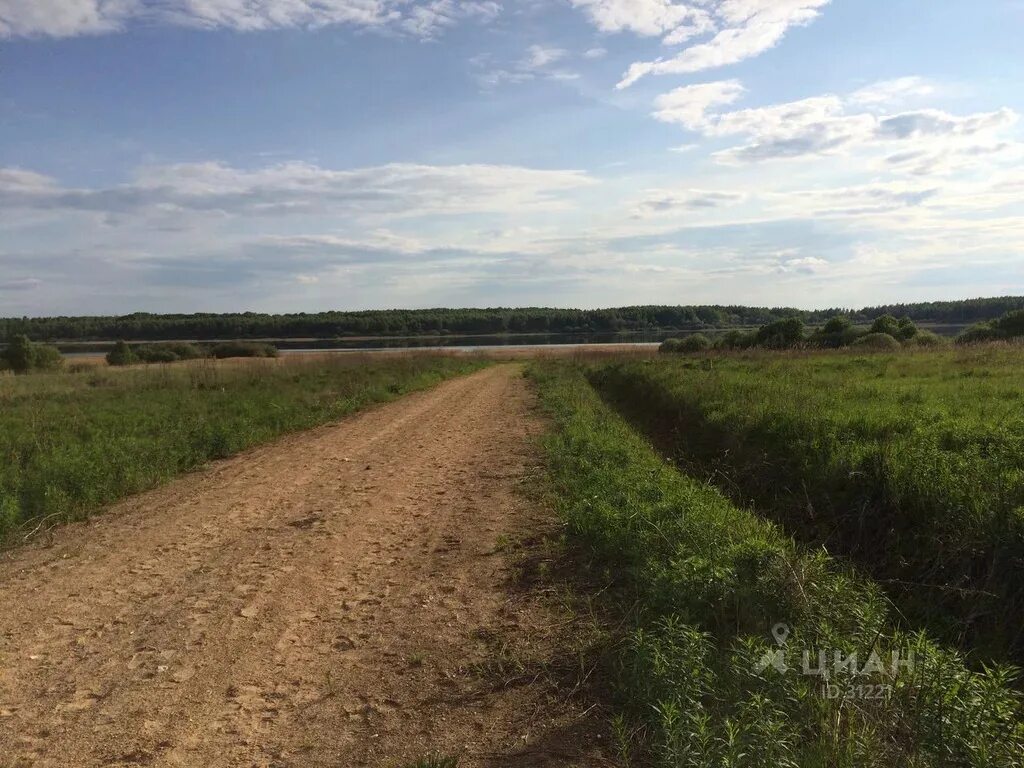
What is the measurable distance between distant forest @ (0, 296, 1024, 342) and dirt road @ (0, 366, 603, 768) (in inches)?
4077

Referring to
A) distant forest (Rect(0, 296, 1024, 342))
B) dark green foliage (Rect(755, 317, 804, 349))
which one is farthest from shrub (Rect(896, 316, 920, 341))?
distant forest (Rect(0, 296, 1024, 342))

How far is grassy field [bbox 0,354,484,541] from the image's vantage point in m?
8.43

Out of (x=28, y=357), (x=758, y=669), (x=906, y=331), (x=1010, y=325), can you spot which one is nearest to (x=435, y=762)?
(x=758, y=669)

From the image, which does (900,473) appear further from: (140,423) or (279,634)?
(140,423)

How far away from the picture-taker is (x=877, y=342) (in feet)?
99.6

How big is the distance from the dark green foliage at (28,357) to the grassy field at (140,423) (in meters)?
22.7

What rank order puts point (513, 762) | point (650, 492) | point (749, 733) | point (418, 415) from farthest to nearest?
point (418, 415), point (650, 492), point (513, 762), point (749, 733)

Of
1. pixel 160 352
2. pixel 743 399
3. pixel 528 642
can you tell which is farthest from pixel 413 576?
pixel 160 352

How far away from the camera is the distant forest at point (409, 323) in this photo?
112294 mm

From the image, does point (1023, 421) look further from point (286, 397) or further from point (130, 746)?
point (286, 397)

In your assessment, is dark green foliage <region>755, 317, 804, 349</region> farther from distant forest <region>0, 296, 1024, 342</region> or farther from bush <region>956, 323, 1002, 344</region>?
distant forest <region>0, 296, 1024, 342</region>

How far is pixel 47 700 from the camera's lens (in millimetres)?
3846

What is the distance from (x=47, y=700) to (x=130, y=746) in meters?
0.91

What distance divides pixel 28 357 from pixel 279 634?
53.1 meters
